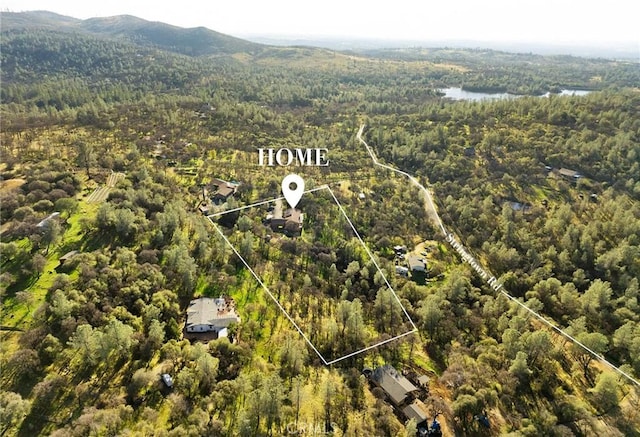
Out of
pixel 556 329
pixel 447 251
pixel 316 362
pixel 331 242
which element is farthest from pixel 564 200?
pixel 316 362

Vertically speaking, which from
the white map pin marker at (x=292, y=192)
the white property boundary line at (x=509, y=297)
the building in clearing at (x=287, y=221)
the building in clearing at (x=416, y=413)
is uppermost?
the white map pin marker at (x=292, y=192)

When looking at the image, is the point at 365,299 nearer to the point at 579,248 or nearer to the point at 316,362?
the point at 316,362

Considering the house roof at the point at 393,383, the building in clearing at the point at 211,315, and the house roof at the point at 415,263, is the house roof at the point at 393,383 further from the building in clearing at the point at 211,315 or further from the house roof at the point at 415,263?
the house roof at the point at 415,263

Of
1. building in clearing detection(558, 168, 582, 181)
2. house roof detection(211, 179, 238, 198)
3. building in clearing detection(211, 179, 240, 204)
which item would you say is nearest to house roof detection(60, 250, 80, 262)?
building in clearing detection(211, 179, 240, 204)

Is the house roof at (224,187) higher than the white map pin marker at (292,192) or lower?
lower

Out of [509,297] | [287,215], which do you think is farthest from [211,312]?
[509,297]

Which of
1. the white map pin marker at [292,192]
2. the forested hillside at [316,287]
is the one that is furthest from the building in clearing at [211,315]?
the white map pin marker at [292,192]

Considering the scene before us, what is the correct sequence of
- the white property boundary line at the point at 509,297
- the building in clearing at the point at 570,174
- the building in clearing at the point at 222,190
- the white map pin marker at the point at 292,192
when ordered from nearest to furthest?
1. the white property boundary line at the point at 509,297
2. the white map pin marker at the point at 292,192
3. the building in clearing at the point at 222,190
4. the building in clearing at the point at 570,174

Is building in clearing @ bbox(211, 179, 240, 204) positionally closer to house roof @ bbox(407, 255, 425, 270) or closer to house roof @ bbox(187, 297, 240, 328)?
house roof @ bbox(187, 297, 240, 328)
